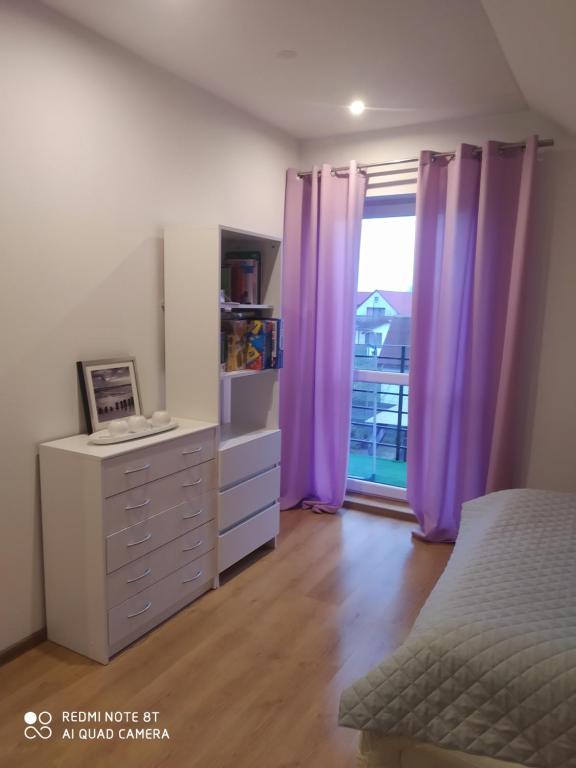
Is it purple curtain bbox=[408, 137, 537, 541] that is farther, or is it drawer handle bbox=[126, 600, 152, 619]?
purple curtain bbox=[408, 137, 537, 541]

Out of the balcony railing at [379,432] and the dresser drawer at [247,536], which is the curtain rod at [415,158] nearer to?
the balcony railing at [379,432]

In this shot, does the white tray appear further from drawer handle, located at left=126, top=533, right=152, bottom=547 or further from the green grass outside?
the green grass outside

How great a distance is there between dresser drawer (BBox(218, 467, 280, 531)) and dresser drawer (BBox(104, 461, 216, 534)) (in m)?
0.15

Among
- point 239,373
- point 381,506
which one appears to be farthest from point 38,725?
point 381,506

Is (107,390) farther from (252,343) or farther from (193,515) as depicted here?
(252,343)

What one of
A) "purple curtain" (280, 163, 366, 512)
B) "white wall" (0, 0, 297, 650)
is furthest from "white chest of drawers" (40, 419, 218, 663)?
"purple curtain" (280, 163, 366, 512)

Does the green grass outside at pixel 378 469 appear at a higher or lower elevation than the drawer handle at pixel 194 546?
lower

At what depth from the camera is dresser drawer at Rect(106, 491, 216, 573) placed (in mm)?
2137

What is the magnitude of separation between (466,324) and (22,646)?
2.80 metres

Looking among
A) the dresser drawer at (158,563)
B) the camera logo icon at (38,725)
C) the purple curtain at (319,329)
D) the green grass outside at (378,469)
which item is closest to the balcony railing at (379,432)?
the green grass outside at (378,469)

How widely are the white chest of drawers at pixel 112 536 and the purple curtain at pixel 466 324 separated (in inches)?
63.6

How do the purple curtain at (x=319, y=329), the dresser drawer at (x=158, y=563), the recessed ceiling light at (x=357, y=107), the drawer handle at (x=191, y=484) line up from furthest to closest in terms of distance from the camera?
the purple curtain at (x=319, y=329) < the recessed ceiling light at (x=357, y=107) < the drawer handle at (x=191, y=484) < the dresser drawer at (x=158, y=563)

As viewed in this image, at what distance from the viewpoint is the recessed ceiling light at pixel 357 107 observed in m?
3.03

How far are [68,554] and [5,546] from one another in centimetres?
24
